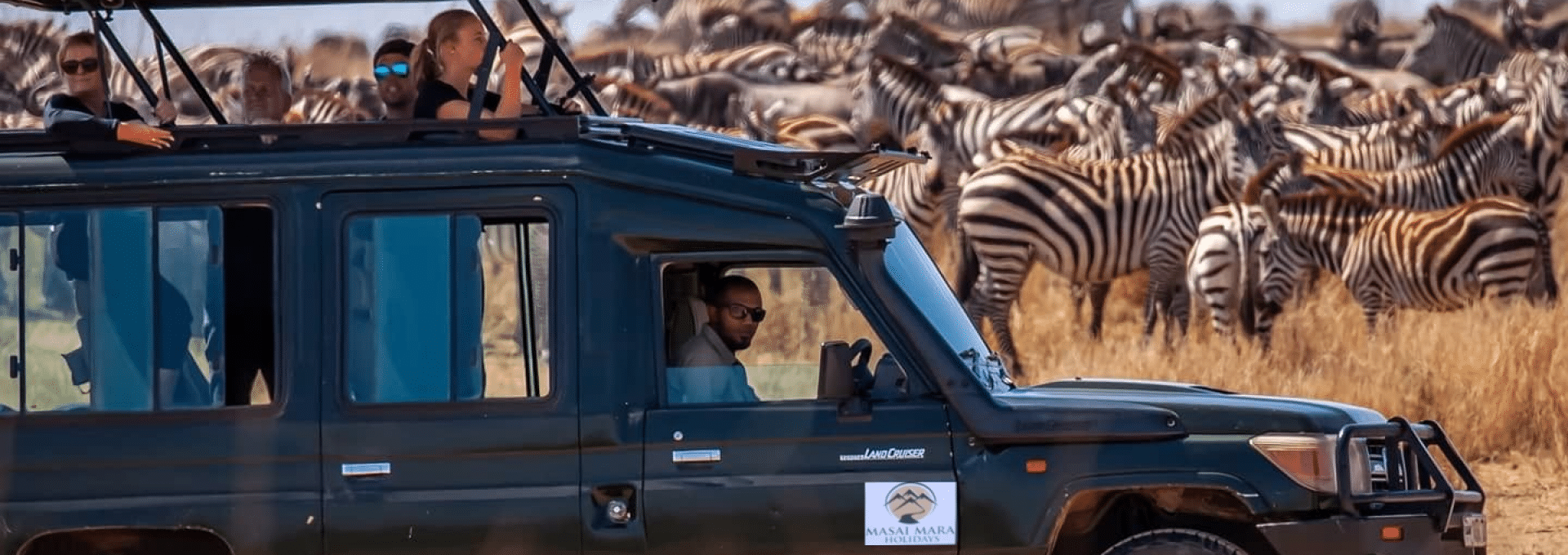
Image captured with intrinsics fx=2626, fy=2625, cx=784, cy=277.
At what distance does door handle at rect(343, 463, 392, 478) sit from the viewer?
7.27 meters

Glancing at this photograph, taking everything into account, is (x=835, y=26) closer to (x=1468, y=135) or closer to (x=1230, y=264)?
(x=1468, y=135)

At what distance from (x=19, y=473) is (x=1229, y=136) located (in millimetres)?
12609

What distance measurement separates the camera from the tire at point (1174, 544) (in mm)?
7430

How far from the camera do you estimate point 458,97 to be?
327 inches

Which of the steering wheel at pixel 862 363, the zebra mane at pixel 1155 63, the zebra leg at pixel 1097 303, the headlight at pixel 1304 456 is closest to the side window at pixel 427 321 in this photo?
the steering wheel at pixel 862 363

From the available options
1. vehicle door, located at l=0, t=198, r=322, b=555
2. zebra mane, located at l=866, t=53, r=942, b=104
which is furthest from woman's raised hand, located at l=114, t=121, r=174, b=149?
zebra mane, located at l=866, t=53, r=942, b=104

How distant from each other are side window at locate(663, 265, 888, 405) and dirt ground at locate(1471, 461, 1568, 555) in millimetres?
4001

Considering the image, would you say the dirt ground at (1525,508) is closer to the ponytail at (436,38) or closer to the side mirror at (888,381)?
the side mirror at (888,381)

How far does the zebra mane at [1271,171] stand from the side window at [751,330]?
908cm

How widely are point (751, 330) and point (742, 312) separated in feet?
0.20

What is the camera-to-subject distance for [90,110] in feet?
27.4

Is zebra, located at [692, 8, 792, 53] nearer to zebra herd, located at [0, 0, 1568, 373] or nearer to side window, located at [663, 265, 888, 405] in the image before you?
zebra herd, located at [0, 0, 1568, 373]

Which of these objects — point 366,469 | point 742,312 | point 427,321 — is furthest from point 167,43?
point 742,312

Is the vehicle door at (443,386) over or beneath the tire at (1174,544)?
over
